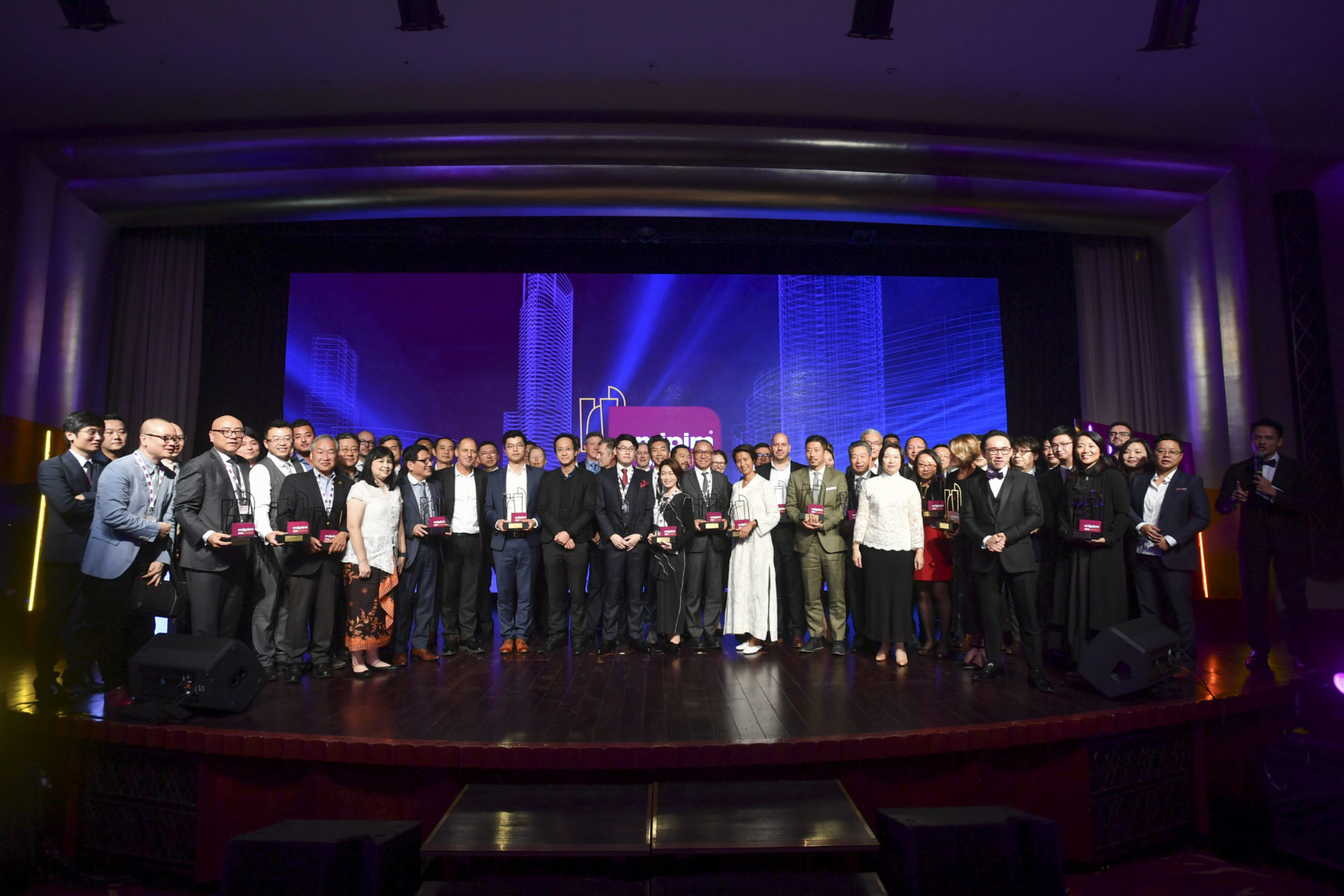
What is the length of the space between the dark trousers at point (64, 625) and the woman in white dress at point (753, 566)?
12.7 feet

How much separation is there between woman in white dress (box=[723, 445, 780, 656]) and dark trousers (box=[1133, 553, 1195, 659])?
2.31 m

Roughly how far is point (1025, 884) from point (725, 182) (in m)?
5.13

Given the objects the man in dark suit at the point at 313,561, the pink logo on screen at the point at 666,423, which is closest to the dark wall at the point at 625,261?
the pink logo on screen at the point at 666,423

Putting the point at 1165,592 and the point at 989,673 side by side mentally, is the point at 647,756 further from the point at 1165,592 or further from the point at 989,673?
the point at 1165,592

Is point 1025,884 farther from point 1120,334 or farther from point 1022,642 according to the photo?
point 1120,334

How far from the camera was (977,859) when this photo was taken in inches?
83.5

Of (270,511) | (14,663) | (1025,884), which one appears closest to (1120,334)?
(1025,884)

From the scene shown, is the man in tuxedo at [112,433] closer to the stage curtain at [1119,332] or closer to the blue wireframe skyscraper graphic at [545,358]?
the blue wireframe skyscraper graphic at [545,358]

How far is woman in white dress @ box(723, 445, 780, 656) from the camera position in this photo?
14.9 ft

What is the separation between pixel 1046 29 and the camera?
455cm

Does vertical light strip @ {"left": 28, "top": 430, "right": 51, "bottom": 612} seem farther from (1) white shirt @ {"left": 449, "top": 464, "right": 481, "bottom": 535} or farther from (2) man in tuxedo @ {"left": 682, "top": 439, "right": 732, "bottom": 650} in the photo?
(2) man in tuxedo @ {"left": 682, "top": 439, "right": 732, "bottom": 650}

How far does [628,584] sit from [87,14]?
5371 millimetres

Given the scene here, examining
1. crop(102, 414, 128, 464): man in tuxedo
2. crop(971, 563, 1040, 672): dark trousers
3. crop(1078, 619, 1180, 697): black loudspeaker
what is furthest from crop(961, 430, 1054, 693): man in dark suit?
crop(102, 414, 128, 464): man in tuxedo

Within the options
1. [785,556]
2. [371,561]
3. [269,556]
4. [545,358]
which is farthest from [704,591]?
[545,358]
